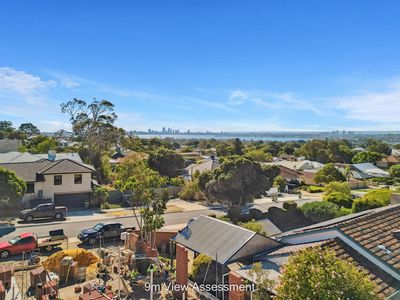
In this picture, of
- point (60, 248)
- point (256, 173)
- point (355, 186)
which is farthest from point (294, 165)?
point (60, 248)

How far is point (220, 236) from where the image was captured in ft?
48.4

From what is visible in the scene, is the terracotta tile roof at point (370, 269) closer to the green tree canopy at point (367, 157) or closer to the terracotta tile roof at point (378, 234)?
the terracotta tile roof at point (378, 234)

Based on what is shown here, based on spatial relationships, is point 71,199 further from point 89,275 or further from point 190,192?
point 89,275

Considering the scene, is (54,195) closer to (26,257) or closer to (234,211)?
(26,257)

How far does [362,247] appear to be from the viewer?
38.2 feet

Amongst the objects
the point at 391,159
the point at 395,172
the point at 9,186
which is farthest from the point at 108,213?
the point at 391,159

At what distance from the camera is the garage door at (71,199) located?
117 ft

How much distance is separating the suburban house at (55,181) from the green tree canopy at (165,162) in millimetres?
13911

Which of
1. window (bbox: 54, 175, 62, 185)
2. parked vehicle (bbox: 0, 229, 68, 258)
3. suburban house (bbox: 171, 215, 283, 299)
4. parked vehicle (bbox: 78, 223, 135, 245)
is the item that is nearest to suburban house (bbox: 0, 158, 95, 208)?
window (bbox: 54, 175, 62, 185)

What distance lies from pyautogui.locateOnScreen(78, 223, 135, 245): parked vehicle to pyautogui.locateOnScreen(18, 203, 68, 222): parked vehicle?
799 cm

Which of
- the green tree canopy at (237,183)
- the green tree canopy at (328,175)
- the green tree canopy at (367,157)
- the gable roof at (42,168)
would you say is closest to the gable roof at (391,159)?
the green tree canopy at (367,157)

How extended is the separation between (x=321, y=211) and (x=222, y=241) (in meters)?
18.3

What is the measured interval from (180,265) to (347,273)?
8.77 m

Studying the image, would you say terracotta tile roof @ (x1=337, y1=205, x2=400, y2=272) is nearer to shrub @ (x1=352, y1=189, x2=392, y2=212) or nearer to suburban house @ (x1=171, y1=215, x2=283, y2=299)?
suburban house @ (x1=171, y1=215, x2=283, y2=299)
